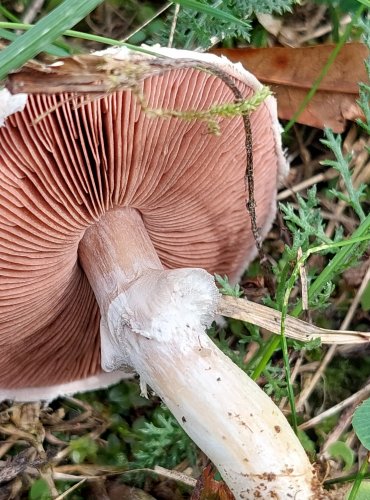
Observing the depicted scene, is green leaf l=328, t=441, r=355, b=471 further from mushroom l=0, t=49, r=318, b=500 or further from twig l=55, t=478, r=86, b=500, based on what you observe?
twig l=55, t=478, r=86, b=500

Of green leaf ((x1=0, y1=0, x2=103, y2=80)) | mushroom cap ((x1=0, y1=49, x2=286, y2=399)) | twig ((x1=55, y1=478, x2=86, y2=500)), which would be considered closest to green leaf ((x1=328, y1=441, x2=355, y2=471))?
mushroom cap ((x1=0, y1=49, x2=286, y2=399))

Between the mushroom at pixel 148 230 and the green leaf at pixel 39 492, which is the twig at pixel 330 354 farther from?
the green leaf at pixel 39 492

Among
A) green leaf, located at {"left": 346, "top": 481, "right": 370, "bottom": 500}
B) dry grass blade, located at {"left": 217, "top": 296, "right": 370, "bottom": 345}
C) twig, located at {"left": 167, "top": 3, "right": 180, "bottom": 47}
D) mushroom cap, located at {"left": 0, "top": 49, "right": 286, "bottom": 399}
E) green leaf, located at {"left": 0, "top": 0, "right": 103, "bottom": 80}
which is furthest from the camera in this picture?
twig, located at {"left": 167, "top": 3, "right": 180, "bottom": 47}

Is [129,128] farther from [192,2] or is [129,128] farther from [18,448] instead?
[18,448]

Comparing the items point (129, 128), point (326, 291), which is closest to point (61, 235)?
point (129, 128)

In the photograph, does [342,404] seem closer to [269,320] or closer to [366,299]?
[366,299]
